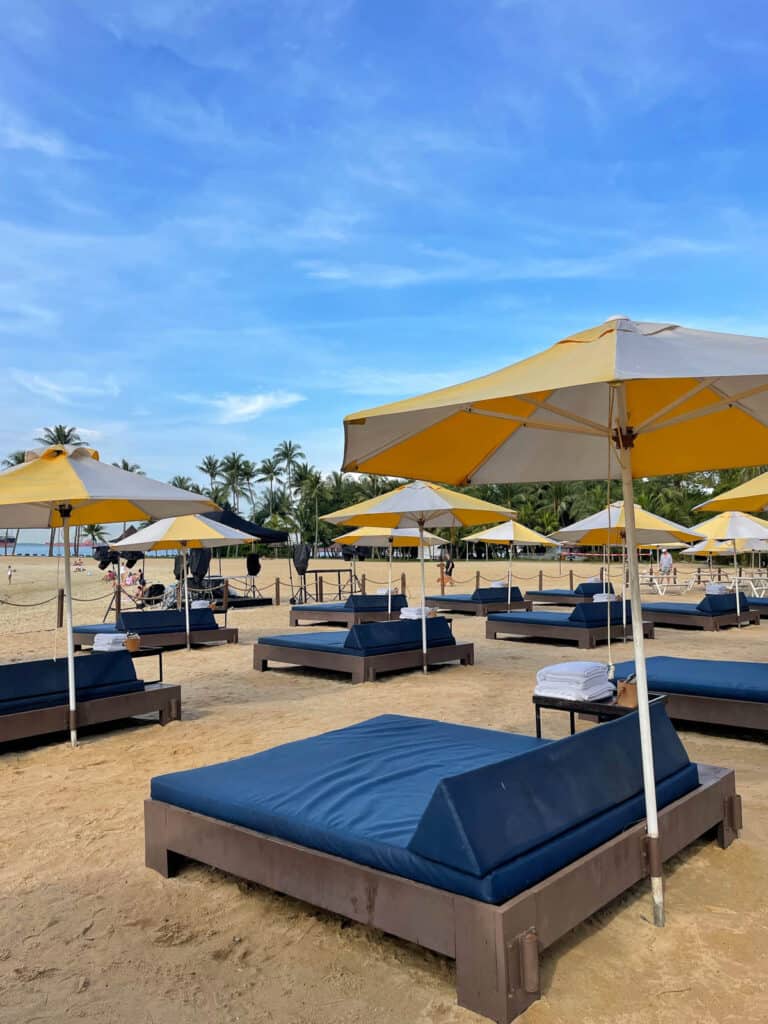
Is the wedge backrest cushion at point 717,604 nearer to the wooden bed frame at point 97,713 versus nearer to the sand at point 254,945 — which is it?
the sand at point 254,945

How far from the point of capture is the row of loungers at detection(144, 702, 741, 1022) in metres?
2.64

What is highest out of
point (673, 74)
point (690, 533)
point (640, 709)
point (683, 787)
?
point (673, 74)

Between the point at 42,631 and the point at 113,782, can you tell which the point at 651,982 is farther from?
the point at 42,631

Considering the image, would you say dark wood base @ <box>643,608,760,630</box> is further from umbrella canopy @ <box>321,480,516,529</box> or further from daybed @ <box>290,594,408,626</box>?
umbrella canopy @ <box>321,480,516,529</box>

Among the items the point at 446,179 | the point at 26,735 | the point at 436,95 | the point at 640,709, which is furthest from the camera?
the point at 446,179

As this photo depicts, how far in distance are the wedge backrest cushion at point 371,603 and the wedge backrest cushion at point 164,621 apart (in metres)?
3.40

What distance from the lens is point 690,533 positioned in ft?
46.9

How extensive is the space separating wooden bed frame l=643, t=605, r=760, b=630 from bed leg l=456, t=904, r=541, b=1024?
1350cm

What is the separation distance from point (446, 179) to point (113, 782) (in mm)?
15390

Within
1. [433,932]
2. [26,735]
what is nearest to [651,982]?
[433,932]

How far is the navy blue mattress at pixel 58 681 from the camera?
255 inches

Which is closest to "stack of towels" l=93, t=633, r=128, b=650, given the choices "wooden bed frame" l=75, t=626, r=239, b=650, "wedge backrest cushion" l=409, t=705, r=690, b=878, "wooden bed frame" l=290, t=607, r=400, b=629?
"wooden bed frame" l=75, t=626, r=239, b=650

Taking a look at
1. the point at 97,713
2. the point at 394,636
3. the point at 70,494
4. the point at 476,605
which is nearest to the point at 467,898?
the point at 70,494

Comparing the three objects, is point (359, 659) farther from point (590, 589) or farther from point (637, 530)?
point (590, 589)
